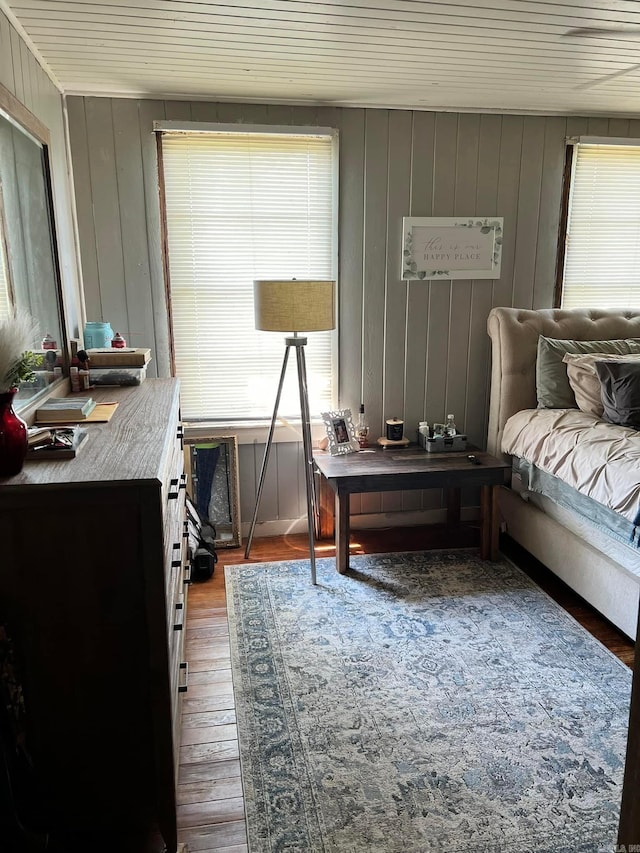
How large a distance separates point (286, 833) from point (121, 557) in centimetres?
91

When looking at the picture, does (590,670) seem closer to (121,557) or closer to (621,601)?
(621,601)

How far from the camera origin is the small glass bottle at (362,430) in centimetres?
359

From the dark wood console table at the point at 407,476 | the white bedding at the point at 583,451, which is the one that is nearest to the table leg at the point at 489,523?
the dark wood console table at the point at 407,476

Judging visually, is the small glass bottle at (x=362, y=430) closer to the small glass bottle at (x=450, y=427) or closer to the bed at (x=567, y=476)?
the small glass bottle at (x=450, y=427)

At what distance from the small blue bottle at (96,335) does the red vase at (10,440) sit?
1576 mm

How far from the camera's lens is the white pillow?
3.12 m

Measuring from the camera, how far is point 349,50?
98.6 inches

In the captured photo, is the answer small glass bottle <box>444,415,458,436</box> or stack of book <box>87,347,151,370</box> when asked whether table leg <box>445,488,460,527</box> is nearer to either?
small glass bottle <box>444,415,458,436</box>

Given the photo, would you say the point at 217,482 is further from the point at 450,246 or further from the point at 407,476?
the point at 450,246

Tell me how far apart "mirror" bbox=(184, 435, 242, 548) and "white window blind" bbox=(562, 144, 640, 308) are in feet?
7.10

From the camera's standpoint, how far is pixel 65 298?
2.71 metres

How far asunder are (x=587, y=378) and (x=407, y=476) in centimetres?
102

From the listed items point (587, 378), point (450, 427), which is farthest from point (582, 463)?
point (450, 427)

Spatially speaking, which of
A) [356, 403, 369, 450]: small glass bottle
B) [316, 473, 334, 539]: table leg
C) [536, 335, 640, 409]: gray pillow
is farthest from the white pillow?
[316, 473, 334, 539]: table leg
